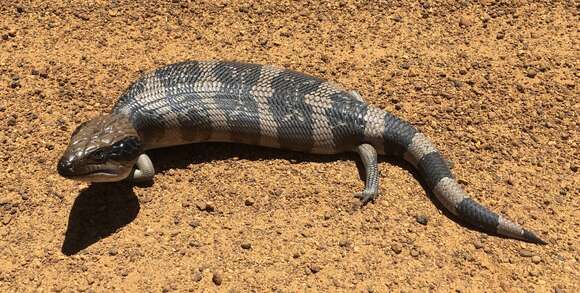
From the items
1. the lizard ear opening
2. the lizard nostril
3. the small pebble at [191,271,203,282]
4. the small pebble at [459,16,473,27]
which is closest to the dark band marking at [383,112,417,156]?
the small pebble at [459,16,473,27]

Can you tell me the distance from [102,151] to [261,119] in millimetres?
1686

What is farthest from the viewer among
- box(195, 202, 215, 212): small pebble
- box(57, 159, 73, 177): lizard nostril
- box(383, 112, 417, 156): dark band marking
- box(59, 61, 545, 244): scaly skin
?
box(383, 112, 417, 156): dark band marking

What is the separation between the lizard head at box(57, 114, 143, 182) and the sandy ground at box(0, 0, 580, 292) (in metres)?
0.43

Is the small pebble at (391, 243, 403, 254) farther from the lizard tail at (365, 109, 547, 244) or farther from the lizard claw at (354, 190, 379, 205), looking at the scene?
the lizard tail at (365, 109, 547, 244)

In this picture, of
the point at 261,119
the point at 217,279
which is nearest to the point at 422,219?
the point at 261,119

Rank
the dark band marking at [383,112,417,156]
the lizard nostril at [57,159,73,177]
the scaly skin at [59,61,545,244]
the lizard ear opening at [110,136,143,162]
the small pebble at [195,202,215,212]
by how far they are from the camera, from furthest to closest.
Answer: the dark band marking at [383,112,417,156], the scaly skin at [59,61,545,244], the small pebble at [195,202,215,212], the lizard ear opening at [110,136,143,162], the lizard nostril at [57,159,73,177]

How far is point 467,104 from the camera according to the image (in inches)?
271

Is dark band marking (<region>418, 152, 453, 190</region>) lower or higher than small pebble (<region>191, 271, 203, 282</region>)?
higher

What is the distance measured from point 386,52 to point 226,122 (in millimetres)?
2373

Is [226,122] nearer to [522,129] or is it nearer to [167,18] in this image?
[167,18]

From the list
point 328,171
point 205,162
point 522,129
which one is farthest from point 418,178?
point 205,162

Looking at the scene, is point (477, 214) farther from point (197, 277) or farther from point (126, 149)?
point (126, 149)

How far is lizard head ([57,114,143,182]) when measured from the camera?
5.61m

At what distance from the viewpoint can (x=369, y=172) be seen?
623cm
